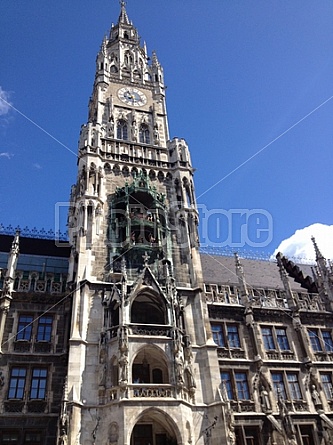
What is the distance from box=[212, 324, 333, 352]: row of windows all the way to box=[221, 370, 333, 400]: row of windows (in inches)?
70.4

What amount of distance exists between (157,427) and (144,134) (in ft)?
78.6

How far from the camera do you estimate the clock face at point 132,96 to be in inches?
1511

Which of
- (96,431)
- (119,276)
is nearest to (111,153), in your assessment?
(119,276)

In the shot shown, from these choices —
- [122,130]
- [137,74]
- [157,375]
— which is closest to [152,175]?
[122,130]

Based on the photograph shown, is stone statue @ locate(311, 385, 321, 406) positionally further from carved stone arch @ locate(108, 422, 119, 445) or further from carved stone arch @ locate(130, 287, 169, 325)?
carved stone arch @ locate(108, 422, 119, 445)

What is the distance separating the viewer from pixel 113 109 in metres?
36.7

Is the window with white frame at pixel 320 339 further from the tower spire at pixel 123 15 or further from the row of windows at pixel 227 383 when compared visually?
the tower spire at pixel 123 15

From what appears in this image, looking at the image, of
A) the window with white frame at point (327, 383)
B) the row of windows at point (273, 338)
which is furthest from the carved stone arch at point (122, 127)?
the window with white frame at point (327, 383)

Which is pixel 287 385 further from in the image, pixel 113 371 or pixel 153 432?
pixel 113 371

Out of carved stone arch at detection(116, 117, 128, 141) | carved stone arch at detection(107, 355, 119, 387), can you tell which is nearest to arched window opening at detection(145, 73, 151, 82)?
carved stone arch at detection(116, 117, 128, 141)

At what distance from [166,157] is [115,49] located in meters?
18.2

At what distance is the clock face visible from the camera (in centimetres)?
3838

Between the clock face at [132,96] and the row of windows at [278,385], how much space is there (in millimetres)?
25451

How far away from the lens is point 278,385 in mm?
26141
